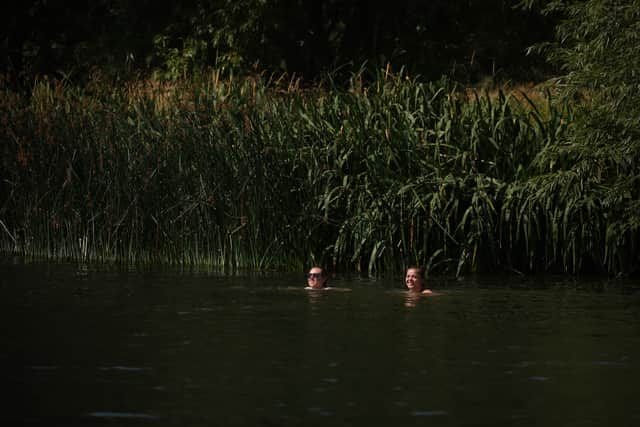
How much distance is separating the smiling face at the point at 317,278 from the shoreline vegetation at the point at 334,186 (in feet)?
6.58

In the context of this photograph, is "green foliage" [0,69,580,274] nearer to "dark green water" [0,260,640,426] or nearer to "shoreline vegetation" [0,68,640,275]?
"shoreline vegetation" [0,68,640,275]

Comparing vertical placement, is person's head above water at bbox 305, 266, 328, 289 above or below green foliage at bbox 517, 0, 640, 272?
below

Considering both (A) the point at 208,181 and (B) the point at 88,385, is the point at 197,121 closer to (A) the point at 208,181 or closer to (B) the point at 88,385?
(A) the point at 208,181

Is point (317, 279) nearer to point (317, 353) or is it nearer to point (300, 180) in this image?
point (300, 180)

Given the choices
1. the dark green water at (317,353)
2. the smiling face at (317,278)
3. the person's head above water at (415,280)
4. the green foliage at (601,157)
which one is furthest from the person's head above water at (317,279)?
the green foliage at (601,157)

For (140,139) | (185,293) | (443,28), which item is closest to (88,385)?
(185,293)

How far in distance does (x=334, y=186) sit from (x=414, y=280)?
11.5 feet

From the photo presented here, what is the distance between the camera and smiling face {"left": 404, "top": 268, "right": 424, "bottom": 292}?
14.2 metres

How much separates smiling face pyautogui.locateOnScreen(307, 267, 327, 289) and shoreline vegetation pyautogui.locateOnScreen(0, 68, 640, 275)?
6.58ft

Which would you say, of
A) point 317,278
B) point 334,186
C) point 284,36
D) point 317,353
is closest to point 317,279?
point 317,278

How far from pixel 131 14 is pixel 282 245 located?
19.5 meters

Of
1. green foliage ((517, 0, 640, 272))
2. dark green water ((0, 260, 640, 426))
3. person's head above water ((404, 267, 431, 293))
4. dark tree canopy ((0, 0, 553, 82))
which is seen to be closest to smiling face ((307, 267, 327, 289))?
dark green water ((0, 260, 640, 426))

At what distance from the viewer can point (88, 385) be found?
30.2 ft

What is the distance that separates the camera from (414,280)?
46.8 feet
